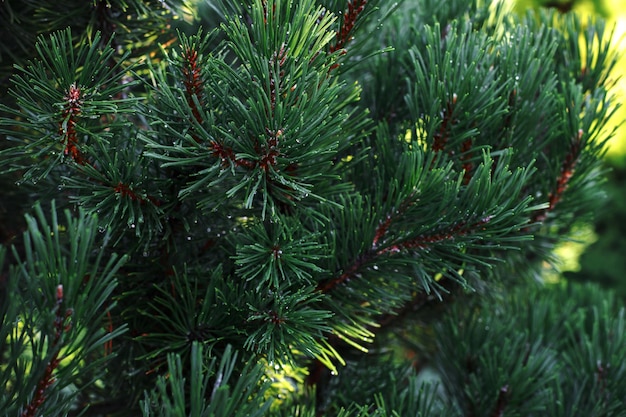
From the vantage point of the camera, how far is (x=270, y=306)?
483 millimetres

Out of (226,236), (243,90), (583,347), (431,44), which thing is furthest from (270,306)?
(583,347)

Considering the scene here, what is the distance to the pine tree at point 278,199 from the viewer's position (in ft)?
1.36

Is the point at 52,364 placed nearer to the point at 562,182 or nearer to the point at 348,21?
the point at 348,21

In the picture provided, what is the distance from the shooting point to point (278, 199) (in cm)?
47

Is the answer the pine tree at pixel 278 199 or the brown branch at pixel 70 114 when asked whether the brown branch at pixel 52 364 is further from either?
the brown branch at pixel 70 114

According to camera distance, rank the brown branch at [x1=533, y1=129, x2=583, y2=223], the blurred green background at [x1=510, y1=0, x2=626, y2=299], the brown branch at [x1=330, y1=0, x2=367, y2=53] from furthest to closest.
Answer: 1. the blurred green background at [x1=510, y1=0, x2=626, y2=299]
2. the brown branch at [x1=533, y1=129, x2=583, y2=223]
3. the brown branch at [x1=330, y1=0, x2=367, y2=53]

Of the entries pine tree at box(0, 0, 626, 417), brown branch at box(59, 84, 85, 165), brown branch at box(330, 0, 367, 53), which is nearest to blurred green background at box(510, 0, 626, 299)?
pine tree at box(0, 0, 626, 417)

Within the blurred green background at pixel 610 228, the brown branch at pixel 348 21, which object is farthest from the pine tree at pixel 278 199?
the blurred green background at pixel 610 228

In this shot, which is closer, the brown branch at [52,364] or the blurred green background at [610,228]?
the brown branch at [52,364]

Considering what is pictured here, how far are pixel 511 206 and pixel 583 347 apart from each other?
10.4 inches

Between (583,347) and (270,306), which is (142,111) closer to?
(270,306)

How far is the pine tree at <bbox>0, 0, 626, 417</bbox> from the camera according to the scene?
41 cm

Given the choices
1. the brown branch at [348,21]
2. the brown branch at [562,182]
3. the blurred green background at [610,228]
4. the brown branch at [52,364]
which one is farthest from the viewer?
the blurred green background at [610,228]

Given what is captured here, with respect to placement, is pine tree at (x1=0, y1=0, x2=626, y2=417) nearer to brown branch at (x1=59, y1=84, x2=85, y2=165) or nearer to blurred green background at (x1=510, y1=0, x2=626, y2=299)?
brown branch at (x1=59, y1=84, x2=85, y2=165)
